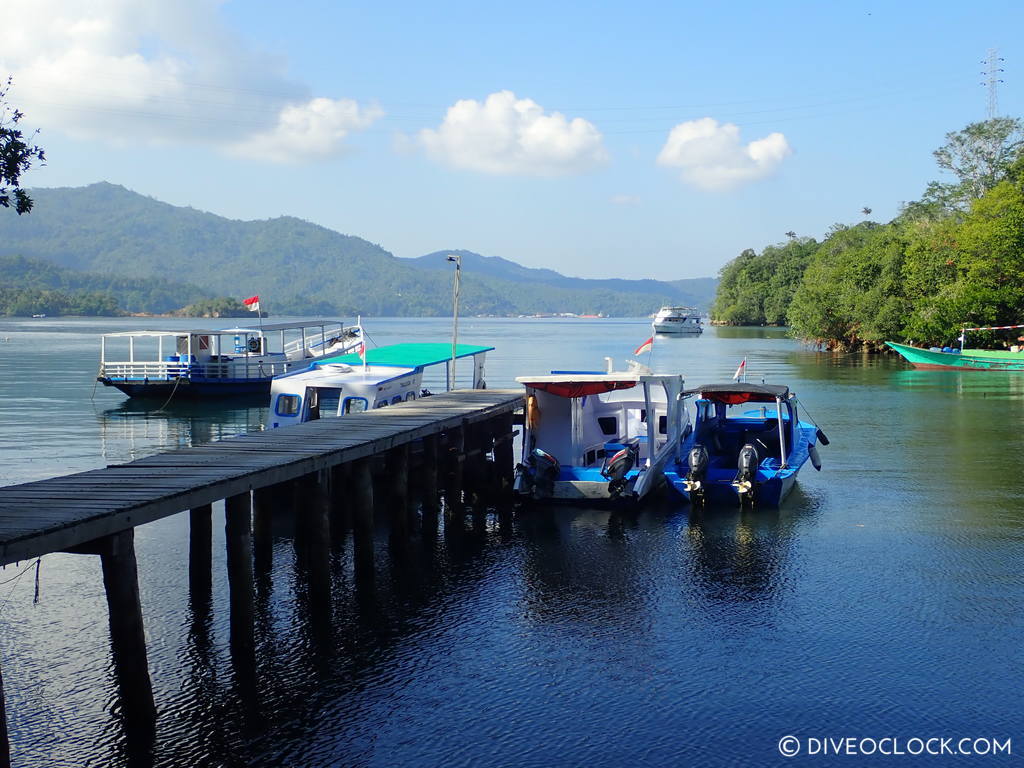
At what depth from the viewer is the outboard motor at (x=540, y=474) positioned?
23656 millimetres

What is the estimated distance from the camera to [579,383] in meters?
24.7

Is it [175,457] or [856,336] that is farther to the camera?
[856,336]

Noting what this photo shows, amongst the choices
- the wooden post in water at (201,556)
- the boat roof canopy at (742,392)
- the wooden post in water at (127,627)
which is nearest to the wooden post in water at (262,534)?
the wooden post in water at (201,556)

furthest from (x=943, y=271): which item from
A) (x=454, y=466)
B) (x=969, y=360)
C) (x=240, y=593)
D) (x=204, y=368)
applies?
(x=240, y=593)

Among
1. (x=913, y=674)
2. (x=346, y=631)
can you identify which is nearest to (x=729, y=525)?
(x=913, y=674)

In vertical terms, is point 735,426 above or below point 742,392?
below

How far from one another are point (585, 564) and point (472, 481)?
23.4 ft

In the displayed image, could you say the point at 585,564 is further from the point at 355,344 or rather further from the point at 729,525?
the point at 355,344

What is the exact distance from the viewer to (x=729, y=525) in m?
22.3

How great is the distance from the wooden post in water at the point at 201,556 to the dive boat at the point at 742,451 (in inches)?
455

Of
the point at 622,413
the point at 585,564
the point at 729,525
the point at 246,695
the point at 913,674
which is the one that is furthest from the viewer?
the point at 622,413

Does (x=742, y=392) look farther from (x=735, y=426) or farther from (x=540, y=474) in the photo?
(x=540, y=474)

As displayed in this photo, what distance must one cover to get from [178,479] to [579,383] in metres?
12.4

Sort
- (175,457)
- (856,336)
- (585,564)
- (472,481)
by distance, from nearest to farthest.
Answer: (175,457), (585,564), (472,481), (856,336)
